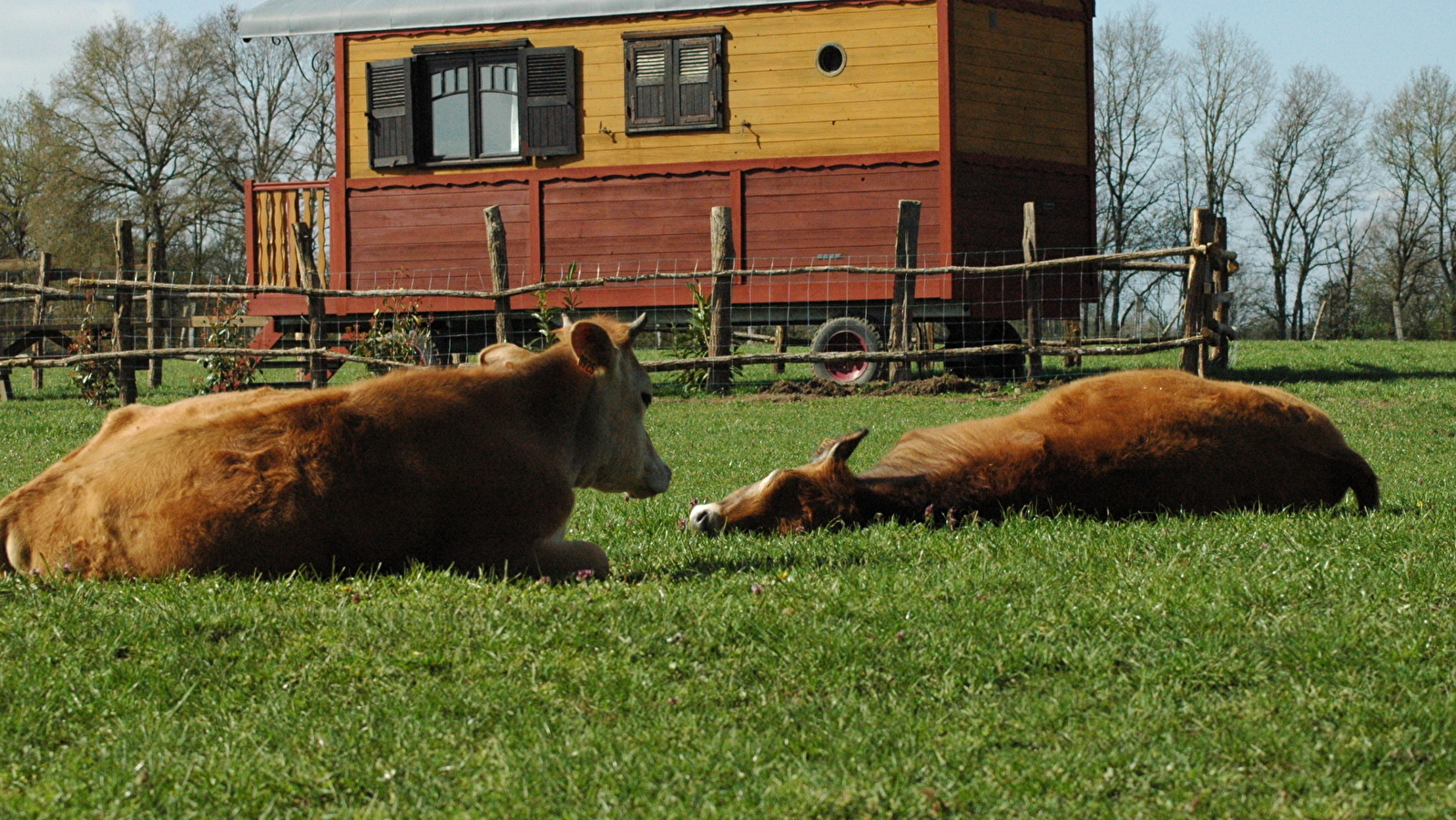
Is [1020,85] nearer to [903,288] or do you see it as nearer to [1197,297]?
[903,288]

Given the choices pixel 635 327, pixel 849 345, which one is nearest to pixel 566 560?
pixel 635 327

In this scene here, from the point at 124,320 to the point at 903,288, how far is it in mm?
10287

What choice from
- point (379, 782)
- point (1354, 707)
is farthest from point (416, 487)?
point (1354, 707)

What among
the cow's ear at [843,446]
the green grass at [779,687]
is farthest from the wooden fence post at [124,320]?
the green grass at [779,687]

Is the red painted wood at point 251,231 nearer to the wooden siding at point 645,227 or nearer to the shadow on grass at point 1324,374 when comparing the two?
the wooden siding at point 645,227

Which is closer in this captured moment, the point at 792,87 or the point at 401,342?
the point at 401,342

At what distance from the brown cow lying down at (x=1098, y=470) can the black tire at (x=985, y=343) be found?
35.8 ft

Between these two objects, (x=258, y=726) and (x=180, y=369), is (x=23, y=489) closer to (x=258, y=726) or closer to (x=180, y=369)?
(x=258, y=726)

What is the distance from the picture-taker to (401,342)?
1667 cm

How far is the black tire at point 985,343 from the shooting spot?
18812 mm

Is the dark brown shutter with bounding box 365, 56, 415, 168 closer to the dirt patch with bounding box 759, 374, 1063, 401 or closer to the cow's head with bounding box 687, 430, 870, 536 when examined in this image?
the dirt patch with bounding box 759, 374, 1063, 401

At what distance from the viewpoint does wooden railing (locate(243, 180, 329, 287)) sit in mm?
20891

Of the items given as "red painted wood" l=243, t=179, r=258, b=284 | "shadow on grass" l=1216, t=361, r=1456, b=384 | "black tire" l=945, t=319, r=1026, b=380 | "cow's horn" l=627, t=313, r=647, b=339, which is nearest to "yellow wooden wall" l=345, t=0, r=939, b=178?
"black tire" l=945, t=319, r=1026, b=380

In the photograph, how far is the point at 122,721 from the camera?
12.1 feet
